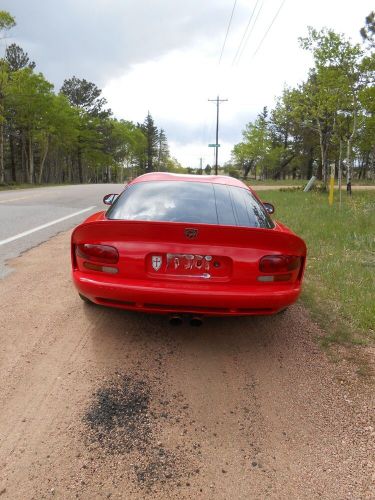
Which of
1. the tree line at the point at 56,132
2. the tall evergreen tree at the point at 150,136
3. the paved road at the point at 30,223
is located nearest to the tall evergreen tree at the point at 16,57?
the tree line at the point at 56,132

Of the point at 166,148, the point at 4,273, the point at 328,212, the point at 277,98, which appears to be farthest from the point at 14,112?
the point at 166,148

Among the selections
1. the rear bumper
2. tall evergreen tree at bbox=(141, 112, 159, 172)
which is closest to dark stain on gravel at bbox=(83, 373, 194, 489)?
the rear bumper

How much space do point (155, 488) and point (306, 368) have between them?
1.58m

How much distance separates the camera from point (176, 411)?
2482 millimetres

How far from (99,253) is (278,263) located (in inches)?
54.1

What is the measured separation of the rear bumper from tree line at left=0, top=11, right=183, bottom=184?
28.6 metres

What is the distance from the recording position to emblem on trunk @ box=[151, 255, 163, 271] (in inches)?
117

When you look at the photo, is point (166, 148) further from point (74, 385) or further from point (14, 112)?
point (74, 385)

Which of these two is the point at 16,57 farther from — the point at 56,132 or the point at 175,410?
the point at 175,410

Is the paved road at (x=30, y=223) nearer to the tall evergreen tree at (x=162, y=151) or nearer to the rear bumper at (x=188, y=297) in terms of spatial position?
the rear bumper at (x=188, y=297)

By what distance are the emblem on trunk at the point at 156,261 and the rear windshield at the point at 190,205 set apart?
0.52 meters

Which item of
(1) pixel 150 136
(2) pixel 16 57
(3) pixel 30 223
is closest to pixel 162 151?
(1) pixel 150 136

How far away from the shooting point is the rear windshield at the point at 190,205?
349 centimetres

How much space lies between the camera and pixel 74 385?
272 centimetres
